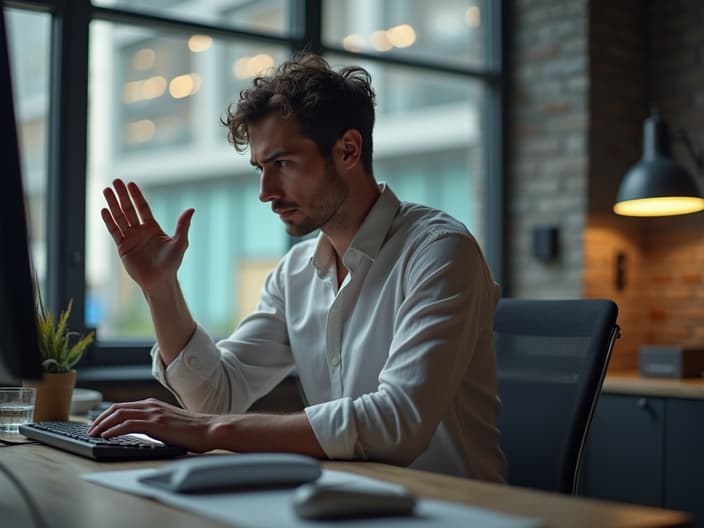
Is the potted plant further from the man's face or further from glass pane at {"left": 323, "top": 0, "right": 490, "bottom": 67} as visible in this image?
glass pane at {"left": 323, "top": 0, "right": 490, "bottom": 67}

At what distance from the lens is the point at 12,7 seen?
305cm

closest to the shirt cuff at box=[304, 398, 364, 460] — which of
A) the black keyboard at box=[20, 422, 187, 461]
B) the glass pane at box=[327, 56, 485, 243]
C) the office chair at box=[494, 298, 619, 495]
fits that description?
the black keyboard at box=[20, 422, 187, 461]

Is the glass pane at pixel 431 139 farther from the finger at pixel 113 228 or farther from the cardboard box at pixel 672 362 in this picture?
the finger at pixel 113 228

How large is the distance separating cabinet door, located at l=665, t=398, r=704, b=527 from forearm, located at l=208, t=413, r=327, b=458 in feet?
6.44

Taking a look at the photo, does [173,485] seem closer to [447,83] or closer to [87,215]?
[87,215]

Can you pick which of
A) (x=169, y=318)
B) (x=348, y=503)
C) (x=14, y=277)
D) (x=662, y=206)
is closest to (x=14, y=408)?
(x=169, y=318)

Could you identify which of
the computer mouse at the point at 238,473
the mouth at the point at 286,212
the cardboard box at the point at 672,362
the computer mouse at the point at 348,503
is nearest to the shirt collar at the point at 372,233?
the mouth at the point at 286,212

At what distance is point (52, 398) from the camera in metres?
1.86

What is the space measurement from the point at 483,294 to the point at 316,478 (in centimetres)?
67

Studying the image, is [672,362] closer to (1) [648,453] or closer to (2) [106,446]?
(1) [648,453]

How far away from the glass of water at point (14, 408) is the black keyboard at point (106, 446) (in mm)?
177

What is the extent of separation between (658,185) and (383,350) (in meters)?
1.85

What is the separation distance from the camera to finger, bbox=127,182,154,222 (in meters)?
1.80

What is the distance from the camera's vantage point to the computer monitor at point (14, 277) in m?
1.02
